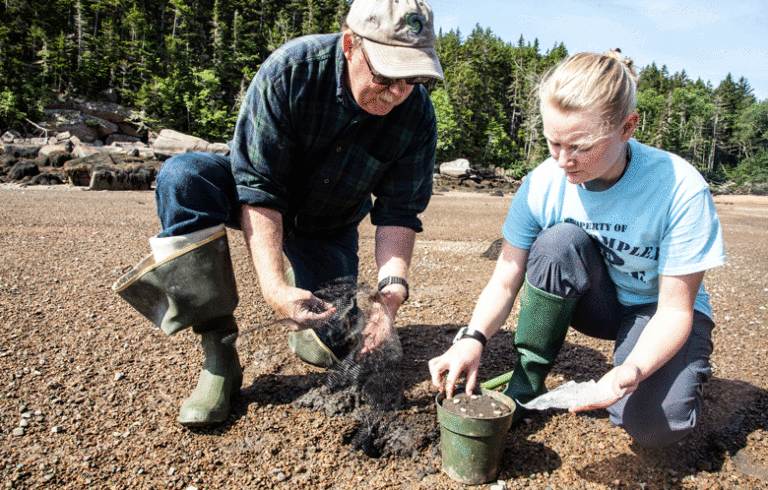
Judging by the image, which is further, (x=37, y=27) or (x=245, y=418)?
(x=37, y=27)

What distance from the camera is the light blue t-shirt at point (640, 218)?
157 cm

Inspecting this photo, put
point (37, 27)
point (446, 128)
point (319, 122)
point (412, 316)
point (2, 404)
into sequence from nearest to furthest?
point (2, 404)
point (319, 122)
point (412, 316)
point (37, 27)
point (446, 128)

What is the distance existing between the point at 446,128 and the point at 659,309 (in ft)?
114

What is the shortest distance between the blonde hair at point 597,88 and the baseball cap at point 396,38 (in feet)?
1.18

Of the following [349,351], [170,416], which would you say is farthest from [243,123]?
[170,416]

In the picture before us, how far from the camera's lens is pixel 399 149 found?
220 cm

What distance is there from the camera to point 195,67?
123 ft

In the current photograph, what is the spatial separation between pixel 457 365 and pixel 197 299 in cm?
94

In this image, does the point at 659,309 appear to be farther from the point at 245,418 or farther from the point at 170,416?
the point at 170,416

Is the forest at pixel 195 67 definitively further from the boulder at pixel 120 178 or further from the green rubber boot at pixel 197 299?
the green rubber boot at pixel 197 299

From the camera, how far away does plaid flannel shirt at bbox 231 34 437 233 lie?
6.35 feet

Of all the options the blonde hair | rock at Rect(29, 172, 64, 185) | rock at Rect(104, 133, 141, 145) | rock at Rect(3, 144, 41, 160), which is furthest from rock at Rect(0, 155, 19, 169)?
the blonde hair

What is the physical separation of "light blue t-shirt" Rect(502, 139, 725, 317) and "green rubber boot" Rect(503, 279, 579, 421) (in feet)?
0.73

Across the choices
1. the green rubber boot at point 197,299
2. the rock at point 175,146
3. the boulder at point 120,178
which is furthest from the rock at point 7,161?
the green rubber boot at point 197,299
